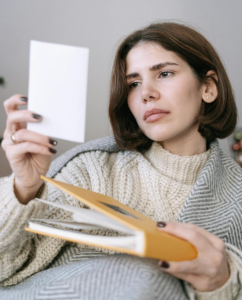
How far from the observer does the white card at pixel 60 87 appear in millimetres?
653

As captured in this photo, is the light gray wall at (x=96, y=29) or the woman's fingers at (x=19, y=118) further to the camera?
the light gray wall at (x=96, y=29)

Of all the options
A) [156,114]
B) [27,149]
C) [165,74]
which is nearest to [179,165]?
[156,114]

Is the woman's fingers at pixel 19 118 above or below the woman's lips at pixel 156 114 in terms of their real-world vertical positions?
above

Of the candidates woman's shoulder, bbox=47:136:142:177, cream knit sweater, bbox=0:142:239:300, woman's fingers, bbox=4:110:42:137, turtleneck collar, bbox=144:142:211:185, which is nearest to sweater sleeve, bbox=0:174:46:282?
cream knit sweater, bbox=0:142:239:300

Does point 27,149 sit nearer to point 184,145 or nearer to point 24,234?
point 24,234

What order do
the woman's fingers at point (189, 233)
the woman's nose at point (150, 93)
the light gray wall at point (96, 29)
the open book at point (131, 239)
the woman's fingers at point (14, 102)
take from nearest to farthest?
the open book at point (131, 239)
the woman's fingers at point (189, 233)
the woman's fingers at point (14, 102)
the woman's nose at point (150, 93)
the light gray wall at point (96, 29)

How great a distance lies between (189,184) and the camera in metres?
1.13

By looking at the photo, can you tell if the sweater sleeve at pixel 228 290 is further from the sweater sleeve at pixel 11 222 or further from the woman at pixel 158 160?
the sweater sleeve at pixel 11 222

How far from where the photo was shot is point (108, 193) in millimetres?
1010

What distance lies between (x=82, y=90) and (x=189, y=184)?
606 millimetres

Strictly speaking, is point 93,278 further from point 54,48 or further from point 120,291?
point 54,48

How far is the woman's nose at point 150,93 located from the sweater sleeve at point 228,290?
0.50 meters

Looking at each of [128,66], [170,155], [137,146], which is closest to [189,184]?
[170,155]

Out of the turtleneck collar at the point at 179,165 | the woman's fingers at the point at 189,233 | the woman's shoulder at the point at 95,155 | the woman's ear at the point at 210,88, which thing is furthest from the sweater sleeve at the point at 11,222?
the woman's ear at the point at 210,88
